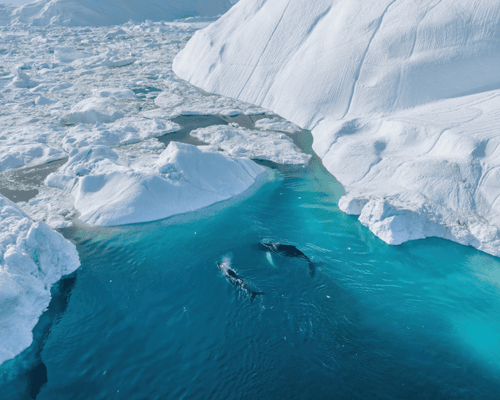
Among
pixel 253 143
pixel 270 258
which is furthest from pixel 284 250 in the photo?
pixel 253 143

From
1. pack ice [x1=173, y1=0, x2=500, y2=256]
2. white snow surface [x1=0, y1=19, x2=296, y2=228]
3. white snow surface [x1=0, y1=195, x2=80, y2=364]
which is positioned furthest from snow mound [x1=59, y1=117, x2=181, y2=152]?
white snow surface [x1=0, y1=195, x2=80, y2=364]

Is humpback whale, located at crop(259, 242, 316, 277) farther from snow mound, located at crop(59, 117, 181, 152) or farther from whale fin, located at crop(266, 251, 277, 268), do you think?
snow mound, located at crop(59, 117, 181, 152)

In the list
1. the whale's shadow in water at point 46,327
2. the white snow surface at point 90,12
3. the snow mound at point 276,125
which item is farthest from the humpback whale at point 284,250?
the white snow surface at point 90,12

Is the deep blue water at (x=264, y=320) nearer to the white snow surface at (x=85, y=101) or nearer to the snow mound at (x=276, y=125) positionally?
the white snow surface at (x=85, y=101)

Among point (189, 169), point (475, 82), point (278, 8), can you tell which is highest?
point (278, 8)

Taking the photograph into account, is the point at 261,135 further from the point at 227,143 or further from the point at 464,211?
the point at 464,211

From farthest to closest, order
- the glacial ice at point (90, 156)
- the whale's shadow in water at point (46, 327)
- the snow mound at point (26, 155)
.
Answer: the snow mound at point (26, 155)
the glacial ice at point (90, 156)
the whale's shadow in water at point (46, 327)

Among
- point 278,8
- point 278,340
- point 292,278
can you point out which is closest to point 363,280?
point 292,278
